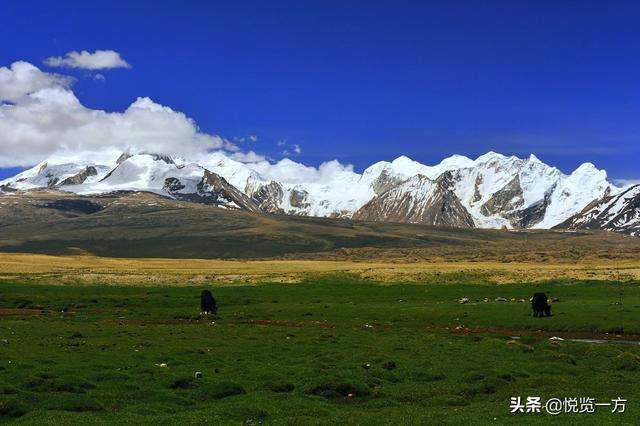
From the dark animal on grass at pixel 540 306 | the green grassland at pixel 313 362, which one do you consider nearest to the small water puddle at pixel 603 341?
the green grassland at pixel 313 362

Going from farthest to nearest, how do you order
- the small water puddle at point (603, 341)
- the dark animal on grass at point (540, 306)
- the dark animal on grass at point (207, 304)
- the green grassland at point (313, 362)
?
the dark animal on grass at point (207, 304) < the dark animal on grass at point (540, 306) < the small water puddle at point (603, 341) < the green grassland at point (313, 362)

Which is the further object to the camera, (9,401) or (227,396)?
(227,396)

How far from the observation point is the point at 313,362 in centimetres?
3042

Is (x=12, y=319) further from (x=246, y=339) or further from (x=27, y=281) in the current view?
(x=27, y=281)

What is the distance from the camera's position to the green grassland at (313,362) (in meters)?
21.1

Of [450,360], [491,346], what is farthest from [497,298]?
[450,360]

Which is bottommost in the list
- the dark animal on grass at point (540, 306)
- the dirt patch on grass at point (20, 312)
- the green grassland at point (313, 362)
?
the dirt patch on grass at point (20, 312)

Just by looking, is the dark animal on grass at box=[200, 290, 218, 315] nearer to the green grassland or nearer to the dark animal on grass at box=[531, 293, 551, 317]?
the green grassland

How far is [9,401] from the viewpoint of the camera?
2056cm

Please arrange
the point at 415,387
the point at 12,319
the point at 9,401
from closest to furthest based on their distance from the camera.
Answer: the point at 9,401 → the point at 415,387 → the point at 12,319

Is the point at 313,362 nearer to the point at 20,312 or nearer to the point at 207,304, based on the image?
the point at 207,304

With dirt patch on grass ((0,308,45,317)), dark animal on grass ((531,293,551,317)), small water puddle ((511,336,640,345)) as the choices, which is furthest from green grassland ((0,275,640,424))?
small water puddle ((511,336,640,345))

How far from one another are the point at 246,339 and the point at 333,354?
8190 millimetres

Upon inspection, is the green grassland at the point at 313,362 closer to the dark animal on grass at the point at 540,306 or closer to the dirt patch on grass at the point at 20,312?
the dirt patch on grass at the point at 20,312
